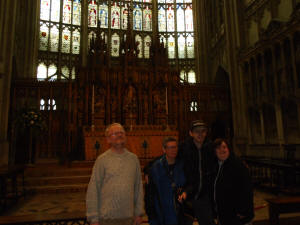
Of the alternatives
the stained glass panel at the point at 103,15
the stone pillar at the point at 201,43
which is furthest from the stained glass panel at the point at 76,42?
the stone pillar at the point at 201,43

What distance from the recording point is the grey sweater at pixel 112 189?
1.96 metres

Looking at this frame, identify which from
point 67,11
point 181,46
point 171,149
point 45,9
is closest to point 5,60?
point 45,9

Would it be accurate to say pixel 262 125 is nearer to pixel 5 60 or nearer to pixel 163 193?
pixel 163 193

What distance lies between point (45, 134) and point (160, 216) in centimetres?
978

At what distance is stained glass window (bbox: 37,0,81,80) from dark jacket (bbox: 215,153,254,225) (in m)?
16.1

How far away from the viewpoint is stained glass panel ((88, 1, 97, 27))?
59.9ft

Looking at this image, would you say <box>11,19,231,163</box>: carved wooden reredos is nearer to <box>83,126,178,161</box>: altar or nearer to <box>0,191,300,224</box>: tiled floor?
<box>83,126,178,161</box>: altar

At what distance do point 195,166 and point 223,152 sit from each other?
1.02ft

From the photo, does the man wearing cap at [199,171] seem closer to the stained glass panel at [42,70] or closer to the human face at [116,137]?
the human face at [116,137]

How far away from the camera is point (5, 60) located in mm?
9773

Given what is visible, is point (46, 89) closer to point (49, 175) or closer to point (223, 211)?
point (49, 175)

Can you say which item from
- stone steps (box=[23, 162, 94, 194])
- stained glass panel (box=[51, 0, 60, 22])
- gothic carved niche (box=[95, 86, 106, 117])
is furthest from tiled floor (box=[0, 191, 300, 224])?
stained glass panel (box=[51, 0, 60, 22])

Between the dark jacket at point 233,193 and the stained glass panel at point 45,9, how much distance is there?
59.4ft

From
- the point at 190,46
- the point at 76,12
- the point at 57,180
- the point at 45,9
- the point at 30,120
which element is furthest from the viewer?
the point at 190,46
